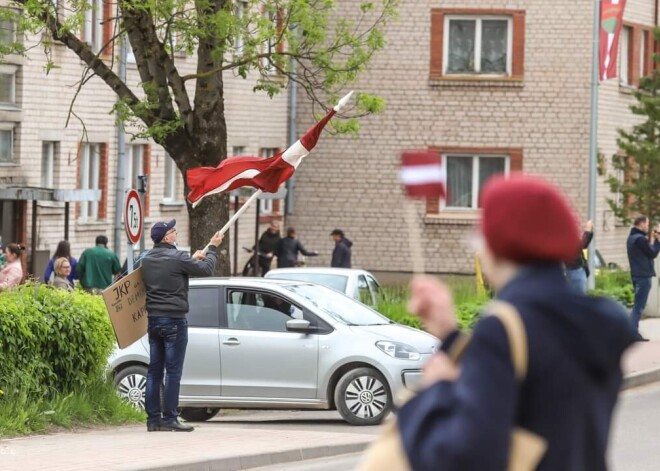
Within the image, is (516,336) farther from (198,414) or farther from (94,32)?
(94,32)

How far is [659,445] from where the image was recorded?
1325 centimetres

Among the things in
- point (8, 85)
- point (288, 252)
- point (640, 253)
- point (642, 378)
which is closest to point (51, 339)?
point (642, 378)

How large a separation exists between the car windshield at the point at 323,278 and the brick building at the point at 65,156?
6.99 metres

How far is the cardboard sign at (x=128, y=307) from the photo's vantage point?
13562 millimetres

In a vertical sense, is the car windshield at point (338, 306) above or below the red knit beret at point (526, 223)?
below

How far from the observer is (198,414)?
15.8m

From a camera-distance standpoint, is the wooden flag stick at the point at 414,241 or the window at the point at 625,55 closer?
the wooden flag stick at the point at 414,241

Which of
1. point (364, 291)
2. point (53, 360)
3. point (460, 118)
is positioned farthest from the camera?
point (460, 118)

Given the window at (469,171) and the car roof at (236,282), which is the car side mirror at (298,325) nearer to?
the car roof at (236,282)

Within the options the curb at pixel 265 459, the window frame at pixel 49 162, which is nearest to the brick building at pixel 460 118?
the window frame at pixel 49 162

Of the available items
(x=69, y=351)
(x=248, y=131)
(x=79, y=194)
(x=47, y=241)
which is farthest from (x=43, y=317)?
(x=248, y=131)

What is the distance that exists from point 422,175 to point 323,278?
16803 millimetres

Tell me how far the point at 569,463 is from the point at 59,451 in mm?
8832

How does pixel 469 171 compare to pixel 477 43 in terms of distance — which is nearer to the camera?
pixel 477 43
